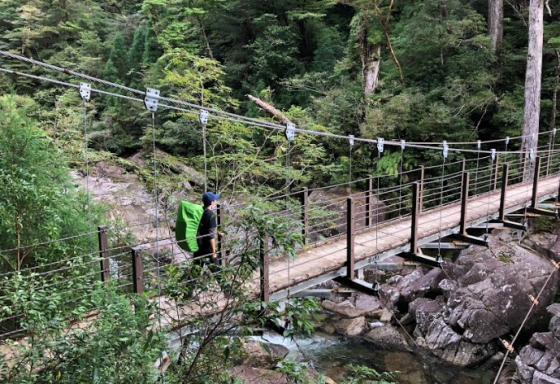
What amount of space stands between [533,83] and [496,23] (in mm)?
1989

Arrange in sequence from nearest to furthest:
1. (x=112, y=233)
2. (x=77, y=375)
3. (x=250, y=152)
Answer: (x=77, y=375) < (x=112, y=233) < (x=250, y=152)

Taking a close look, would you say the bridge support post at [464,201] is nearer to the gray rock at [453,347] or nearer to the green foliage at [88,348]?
the gray rock at [453,347]

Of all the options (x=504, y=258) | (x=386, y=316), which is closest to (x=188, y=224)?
(x=386, y=316)

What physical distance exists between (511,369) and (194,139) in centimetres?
598

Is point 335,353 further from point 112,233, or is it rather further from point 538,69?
point 538,69

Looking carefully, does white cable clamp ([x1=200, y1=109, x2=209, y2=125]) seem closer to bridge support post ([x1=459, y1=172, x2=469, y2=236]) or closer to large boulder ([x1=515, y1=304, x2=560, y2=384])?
bridge support post ([x1=459, y1=172, x2=469, y2=236])

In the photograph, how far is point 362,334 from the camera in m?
5.61

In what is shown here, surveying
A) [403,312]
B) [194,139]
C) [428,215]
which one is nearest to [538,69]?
[428,215]

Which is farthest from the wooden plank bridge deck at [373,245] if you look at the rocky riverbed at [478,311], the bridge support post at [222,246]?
the rocky riverbed at [478,311]

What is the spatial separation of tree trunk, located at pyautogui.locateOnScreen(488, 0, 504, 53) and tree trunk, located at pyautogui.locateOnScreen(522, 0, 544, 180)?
1.27 metres

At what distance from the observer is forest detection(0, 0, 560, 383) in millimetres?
1665

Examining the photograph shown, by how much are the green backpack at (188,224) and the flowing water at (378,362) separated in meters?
2.18

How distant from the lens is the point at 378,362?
4930 mm

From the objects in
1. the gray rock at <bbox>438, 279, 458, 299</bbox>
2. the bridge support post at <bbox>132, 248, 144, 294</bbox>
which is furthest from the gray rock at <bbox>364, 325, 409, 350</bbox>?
the bridge support post at <bbox>132, 248, 144, 294</bbox>
